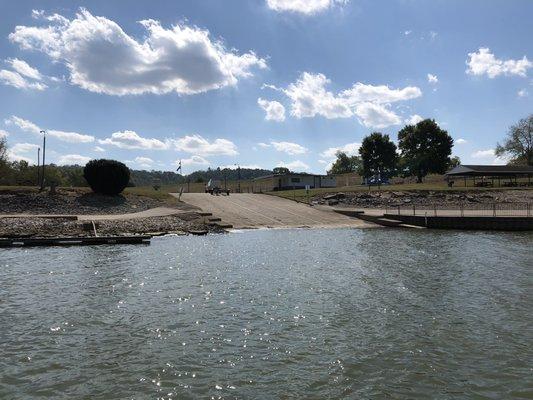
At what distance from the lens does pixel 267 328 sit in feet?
34.7

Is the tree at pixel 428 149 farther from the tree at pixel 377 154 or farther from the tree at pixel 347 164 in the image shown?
the tree at pixel 347 164

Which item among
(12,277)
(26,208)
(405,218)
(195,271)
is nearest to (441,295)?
(195,271)

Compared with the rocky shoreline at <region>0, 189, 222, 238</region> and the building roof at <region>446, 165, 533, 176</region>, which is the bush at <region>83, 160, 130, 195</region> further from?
the building roof at <region>446, 165, 533, 176</region>

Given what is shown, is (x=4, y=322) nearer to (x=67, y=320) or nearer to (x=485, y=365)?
(x=67, y=320)

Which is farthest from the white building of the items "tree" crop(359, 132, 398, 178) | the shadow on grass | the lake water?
the lake water

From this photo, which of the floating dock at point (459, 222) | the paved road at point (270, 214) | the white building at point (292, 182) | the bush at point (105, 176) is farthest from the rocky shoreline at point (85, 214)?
the white building at point (292, 182)

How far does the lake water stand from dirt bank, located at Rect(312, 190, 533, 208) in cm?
3307

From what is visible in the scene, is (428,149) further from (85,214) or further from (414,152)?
(85,214)

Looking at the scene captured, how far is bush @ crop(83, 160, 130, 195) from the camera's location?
44125mm

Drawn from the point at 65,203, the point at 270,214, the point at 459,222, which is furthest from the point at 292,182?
the point at 65,203

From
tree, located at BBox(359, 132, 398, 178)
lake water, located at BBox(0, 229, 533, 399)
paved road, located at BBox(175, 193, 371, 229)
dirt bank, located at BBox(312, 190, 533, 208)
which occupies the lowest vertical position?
lake water, located at BBox(0, 229, 533, 399)

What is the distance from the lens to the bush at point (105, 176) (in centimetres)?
4412

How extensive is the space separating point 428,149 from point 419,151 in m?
1.95

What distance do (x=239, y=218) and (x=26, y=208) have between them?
62.1ft
